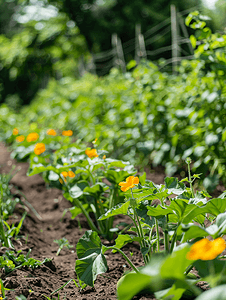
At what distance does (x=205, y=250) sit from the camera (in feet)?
2.10

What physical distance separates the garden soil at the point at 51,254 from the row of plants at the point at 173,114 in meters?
0.27

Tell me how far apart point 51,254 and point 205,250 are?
1258 millimetres

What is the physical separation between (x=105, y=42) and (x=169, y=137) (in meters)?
9.40

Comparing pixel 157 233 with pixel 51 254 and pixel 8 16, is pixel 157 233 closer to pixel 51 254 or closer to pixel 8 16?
pixel 51 254

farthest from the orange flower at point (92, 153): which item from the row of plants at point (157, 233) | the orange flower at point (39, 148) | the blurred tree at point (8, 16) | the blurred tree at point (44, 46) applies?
the blurred tree at point (8, 16)

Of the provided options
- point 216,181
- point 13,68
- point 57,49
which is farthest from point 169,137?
point 13,68

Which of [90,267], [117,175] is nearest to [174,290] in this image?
[90,267]

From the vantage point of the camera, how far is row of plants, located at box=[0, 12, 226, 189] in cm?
184

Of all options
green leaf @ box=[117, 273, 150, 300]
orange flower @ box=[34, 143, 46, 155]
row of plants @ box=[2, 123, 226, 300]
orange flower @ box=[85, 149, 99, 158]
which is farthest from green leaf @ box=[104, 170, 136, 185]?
green leaf @ box=[117, 273, 150, 300]

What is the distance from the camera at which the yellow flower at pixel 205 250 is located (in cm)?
62

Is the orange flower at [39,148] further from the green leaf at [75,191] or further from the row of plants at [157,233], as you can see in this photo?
the green leaf at [75,191]

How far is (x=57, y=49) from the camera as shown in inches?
314

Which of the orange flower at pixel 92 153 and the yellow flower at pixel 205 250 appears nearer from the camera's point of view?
the yellow flower at pixel 205 250

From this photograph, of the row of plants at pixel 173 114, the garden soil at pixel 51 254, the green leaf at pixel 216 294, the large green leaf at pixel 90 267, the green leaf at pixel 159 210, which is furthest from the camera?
the row of plants at pixel 173 114
